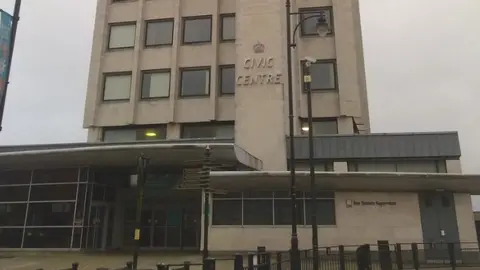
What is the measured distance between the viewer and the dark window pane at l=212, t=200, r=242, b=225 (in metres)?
23.6

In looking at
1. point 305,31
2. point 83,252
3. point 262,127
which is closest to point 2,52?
point 83,252

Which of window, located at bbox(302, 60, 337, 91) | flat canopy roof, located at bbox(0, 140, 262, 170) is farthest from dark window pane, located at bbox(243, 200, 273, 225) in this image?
window, located at bbox(302, 60, 337, 91)

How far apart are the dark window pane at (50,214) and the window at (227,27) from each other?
1477 centimetres

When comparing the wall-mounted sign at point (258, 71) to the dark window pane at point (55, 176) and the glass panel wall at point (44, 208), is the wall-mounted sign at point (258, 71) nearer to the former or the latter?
the glass panel wall at point (44, 208)

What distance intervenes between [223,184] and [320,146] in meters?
6.03

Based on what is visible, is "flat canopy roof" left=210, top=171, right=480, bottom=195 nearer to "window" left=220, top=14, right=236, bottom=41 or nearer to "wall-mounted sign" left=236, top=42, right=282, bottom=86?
"wall-mounted sign" left=236, top=42, right=282, bottom=86

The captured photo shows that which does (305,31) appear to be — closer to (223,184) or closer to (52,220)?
(223,184)

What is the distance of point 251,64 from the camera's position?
27469mm

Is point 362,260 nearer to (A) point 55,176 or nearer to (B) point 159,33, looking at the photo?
(A) point 55,176

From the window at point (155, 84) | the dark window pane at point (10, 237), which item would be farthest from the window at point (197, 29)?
the dark window pane at point (10, 237)

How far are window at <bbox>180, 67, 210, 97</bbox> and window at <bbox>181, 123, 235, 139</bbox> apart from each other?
215 cm

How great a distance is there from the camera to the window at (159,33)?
31844 mm

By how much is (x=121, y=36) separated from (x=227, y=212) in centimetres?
1637

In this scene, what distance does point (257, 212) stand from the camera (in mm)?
23609
